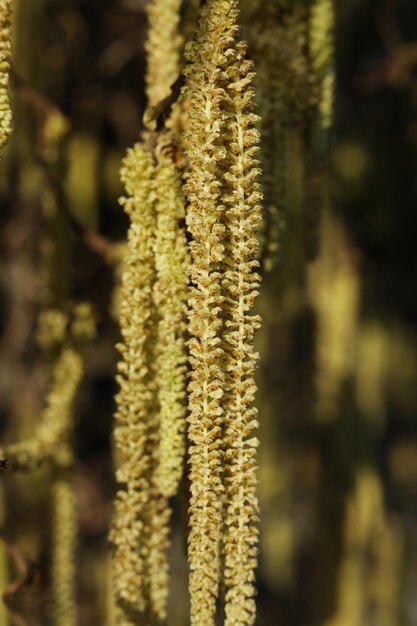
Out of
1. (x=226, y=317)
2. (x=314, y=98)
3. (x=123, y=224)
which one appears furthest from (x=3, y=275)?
(x=226, y=317)

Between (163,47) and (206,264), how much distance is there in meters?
0.45

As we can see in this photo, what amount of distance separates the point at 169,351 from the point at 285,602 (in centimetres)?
265

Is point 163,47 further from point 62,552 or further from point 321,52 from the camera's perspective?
point 62,552

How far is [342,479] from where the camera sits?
254 centimetres

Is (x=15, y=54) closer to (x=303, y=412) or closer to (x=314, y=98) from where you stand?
(x=314, y=98)

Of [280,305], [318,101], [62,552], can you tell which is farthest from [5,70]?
[280,305]

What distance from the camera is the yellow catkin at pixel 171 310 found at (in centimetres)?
105

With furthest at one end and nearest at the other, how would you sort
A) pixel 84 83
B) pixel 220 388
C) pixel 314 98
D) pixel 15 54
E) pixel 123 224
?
pixel 123 224
pixel 84 83
pixel 15 54
pixel 314 98
pixel 220 388

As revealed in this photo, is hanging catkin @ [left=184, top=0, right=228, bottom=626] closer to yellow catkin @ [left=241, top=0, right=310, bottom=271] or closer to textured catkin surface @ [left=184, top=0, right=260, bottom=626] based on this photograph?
textured catkin surface @ [left=184, top=0, right=260, bottom=626]

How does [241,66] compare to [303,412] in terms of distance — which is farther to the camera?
[303,412]

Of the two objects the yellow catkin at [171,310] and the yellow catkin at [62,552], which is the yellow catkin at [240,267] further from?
the yellow catkin at [62,552]

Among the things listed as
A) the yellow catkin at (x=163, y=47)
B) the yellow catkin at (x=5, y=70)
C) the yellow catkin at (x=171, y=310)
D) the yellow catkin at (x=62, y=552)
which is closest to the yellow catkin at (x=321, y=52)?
the yellow catkin at (x=163, y=47)

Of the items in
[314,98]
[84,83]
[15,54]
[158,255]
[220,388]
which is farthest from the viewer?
[84,83]

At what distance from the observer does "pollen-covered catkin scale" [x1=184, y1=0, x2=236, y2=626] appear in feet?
2.96
